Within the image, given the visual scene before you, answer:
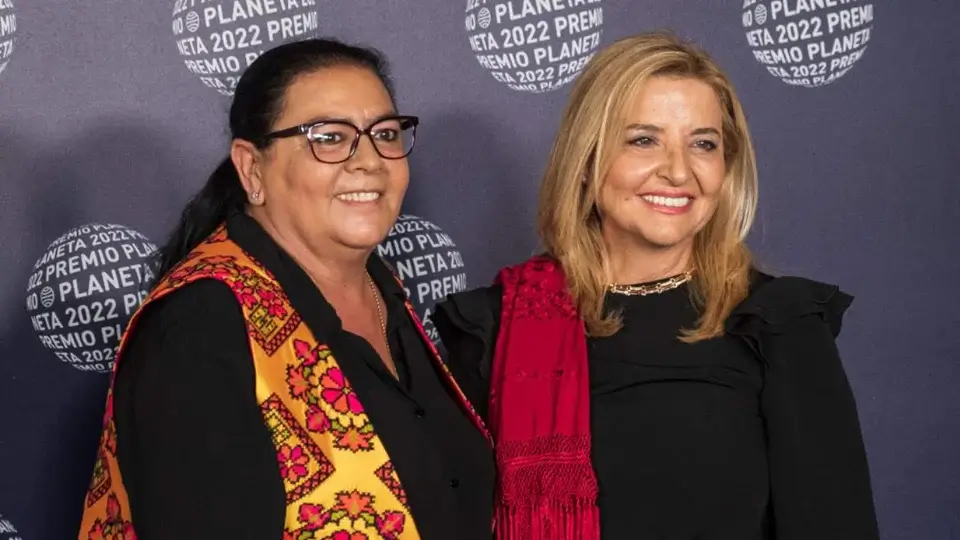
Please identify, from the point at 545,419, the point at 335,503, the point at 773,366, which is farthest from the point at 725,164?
the point at 335,503

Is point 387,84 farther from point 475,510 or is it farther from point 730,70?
point 730,70

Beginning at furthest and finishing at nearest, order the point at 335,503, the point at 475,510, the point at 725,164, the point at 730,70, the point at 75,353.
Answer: the point at 730,70, the point at 75,353, the point at 725,164, the point at 475,510, the point at 335,503

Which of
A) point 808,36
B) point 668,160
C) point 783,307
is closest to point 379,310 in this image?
point 668,160

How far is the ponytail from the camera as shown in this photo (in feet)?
6.31

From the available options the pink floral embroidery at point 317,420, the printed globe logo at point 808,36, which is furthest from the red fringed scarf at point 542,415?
the printed globe logo at point 808,36

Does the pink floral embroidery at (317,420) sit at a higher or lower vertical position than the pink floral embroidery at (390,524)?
higher

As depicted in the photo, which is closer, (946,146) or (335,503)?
(335,503)

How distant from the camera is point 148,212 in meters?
2.42

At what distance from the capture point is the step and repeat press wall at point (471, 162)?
2.36 metres

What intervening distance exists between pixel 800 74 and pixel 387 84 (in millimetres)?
1201

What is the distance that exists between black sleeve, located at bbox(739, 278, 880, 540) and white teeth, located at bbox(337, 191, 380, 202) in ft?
1.98

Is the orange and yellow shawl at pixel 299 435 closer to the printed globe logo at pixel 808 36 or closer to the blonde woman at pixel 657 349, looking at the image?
the blonde woman at pixel 657 349

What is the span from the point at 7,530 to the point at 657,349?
49.1 inches

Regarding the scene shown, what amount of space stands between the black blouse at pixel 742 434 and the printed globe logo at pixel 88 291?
0.93m
